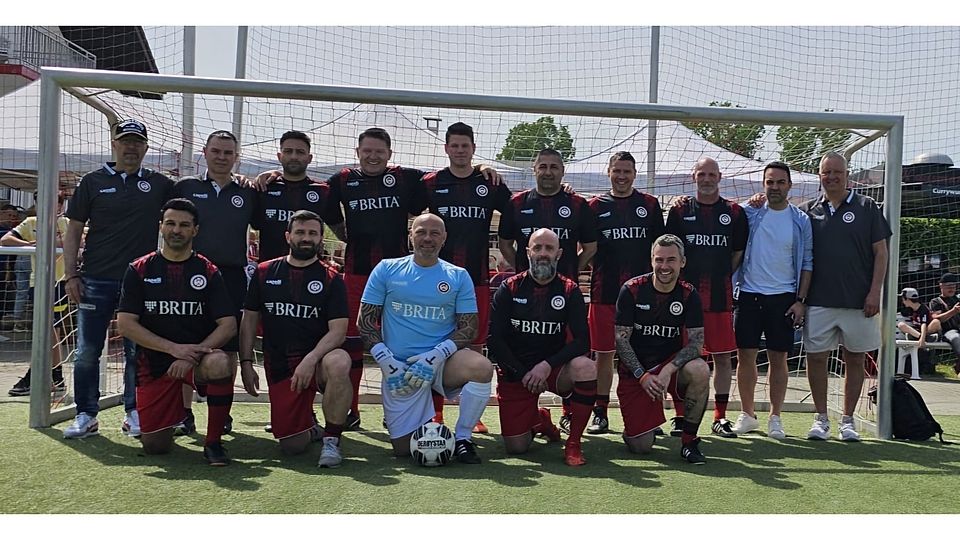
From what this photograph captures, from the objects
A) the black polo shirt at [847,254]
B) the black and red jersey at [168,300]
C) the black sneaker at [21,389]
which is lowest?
the black sneaker at [21,389]

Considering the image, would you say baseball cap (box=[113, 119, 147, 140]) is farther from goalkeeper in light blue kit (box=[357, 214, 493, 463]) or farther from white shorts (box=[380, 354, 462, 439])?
white shorts (box=[380, 354, 462, 439])

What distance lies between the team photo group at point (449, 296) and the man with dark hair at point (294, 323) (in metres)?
0.01

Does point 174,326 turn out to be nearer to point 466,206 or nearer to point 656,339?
point 466,206

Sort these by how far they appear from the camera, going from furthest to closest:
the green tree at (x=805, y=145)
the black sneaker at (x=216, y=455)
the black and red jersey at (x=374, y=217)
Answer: the green tree at (x=805, y=145) → the black and red jersey at (x=374, y=217) → the black sneaker at (x=216, y=455)

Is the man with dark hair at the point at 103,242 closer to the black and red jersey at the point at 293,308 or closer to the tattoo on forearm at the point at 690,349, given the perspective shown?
the black and red jersey at the point at 293,308

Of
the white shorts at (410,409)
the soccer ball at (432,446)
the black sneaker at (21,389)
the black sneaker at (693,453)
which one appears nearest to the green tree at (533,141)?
the white shorts at (410,409)

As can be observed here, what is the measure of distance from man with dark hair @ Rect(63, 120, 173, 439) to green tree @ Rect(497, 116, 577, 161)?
4146 mm

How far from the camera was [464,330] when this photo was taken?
4723 millimetres

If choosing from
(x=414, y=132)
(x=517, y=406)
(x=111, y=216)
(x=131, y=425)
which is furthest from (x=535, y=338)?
(x=414, y=132)

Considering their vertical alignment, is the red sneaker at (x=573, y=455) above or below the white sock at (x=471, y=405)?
below

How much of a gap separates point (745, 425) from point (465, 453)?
2.42 m

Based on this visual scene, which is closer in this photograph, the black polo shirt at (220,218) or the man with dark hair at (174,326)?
the man with dark hair at (174,326)

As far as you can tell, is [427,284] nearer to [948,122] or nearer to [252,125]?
[252,125]

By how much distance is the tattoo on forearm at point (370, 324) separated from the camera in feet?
15.4
